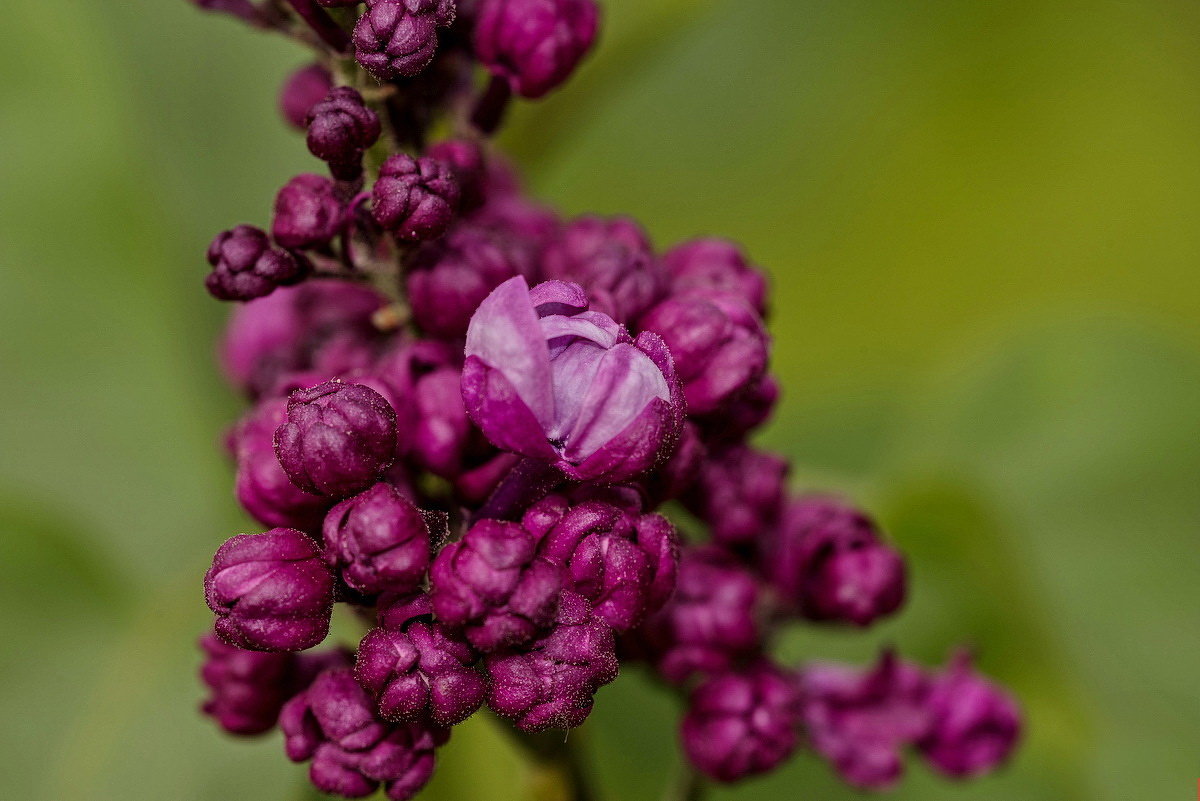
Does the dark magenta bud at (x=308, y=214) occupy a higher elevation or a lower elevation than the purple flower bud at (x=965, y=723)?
higher

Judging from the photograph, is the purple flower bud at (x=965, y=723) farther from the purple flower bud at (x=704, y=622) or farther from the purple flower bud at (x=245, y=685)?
the purple flower bud at (x=245, y=685)

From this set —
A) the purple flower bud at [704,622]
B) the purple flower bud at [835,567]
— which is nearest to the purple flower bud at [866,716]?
the purple flower bud at [835,567]

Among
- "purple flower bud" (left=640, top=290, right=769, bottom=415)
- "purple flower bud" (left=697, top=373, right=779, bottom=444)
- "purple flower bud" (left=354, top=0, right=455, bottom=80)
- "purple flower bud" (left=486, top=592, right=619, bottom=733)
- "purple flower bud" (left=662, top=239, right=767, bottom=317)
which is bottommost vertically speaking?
"purple flower bud" (left=486, top=592, right=619, bottom=733)

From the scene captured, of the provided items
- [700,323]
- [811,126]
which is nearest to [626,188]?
[811,126]

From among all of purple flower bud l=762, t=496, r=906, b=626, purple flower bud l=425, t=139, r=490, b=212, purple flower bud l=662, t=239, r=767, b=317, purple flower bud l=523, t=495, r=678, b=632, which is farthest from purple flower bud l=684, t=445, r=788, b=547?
purple flower bud l=425, t=139, r=490, b=212

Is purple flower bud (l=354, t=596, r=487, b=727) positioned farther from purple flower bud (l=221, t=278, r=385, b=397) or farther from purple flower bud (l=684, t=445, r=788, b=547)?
purple flower bud (l=684, t=445, r=788, b=547)

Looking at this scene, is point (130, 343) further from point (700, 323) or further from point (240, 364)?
point (700, 323)

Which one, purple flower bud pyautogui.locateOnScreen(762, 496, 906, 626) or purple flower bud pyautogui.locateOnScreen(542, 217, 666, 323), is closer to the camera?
purple flower bud pyautogui.locateOnScreen(542, 217, 666, 323)

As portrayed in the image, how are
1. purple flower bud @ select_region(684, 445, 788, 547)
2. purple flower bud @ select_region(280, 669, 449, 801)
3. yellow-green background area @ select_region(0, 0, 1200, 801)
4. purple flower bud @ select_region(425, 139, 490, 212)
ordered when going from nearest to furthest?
purple flower bud @ select_region(280, 669, 449, 801) → purple flower bud @ select_region(425, 139, 490, 212) → purple flower bud @ select_region(684, 445, 788, 547) → yellow-green background area @ select_region(0, 0, 1200, 801)

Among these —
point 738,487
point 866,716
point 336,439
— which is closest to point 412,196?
point 336,439
